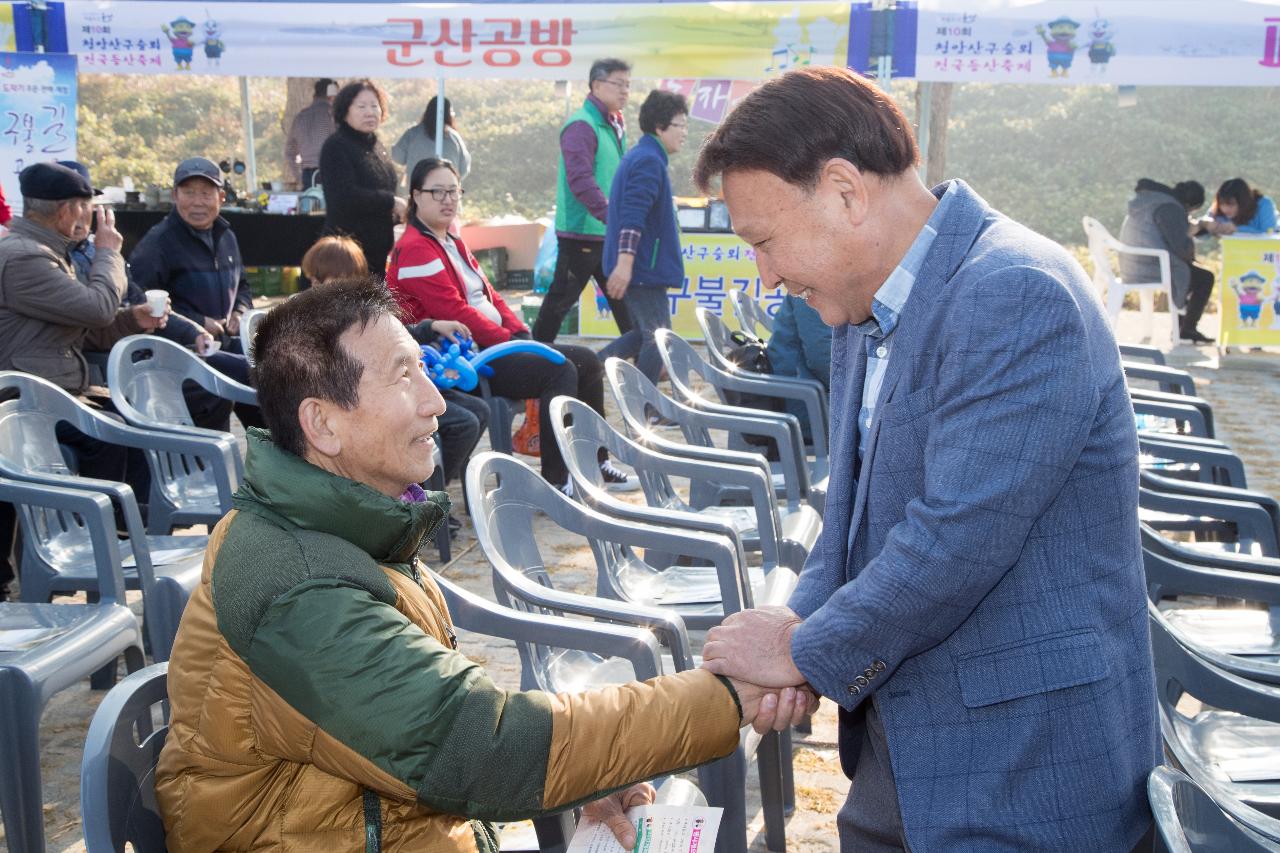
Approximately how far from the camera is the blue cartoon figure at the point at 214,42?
30.8 feet

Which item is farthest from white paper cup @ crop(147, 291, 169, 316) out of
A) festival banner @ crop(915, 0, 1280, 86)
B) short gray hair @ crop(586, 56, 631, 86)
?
festival banner @ crop(915, 0, 1280, 86)

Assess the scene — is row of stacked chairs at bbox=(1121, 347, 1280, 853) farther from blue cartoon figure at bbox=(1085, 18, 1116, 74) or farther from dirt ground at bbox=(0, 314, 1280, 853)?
blue cartoon figure at bbox=(1085, 18, 1116, 74)

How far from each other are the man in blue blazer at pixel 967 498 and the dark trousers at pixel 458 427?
12.6 ft

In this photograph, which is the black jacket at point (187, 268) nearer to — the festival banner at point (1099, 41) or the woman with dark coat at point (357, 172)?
the woman with dark coat at point (357, 172)

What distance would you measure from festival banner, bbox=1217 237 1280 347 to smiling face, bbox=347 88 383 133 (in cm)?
788

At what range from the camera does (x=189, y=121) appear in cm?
2877

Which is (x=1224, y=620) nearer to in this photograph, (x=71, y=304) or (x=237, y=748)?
(x=237, y=748)

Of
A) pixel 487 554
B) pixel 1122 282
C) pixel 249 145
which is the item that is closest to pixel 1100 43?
pixel 1122 282

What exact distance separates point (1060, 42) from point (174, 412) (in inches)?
278

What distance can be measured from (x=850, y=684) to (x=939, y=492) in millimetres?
331

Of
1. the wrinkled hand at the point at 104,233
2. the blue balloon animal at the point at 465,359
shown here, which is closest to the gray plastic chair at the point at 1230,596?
the blue balloon animal at the point at 465,359

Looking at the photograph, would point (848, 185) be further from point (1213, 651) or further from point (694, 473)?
point (694, 473)

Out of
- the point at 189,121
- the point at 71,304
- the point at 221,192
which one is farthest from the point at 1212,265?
the point at 189,121

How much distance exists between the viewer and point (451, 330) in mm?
5852
